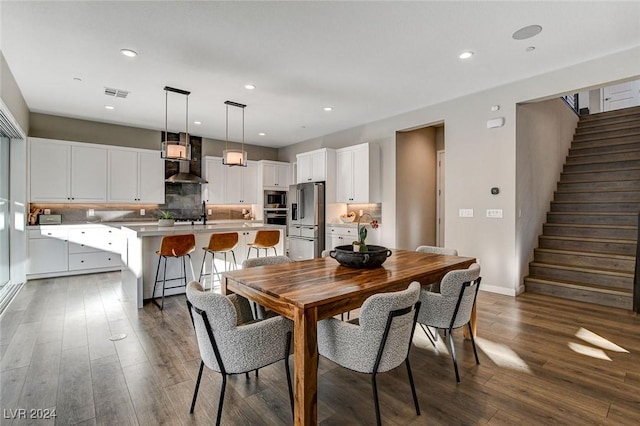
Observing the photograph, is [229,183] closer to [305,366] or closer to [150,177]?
[150,177]

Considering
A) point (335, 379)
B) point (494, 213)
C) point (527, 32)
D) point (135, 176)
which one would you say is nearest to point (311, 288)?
point (335, 379)

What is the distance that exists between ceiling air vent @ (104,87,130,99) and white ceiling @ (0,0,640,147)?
12cm

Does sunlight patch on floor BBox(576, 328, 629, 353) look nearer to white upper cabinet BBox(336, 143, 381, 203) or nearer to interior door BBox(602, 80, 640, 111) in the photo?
white upper cabinet BBox(336, 143, 381, 203)

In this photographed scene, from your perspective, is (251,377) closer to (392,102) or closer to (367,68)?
(367,68)

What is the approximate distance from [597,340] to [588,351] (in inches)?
13.0

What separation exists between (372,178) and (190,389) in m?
4.70

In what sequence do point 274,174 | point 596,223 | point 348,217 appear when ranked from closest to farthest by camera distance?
point 596,223, point 348,217, point 274,174

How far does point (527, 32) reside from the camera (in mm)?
3014

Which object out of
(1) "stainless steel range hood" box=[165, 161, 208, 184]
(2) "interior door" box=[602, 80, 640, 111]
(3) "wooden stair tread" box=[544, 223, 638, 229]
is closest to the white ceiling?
(1) "stainless steel range hood" box=[165, 161, 208, 184]

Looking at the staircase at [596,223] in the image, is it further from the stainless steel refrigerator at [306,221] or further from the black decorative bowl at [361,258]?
the stainless steel refrigerator at [306,221]

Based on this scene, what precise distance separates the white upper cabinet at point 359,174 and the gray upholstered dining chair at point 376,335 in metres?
4.31

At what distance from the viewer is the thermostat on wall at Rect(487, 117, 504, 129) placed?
434cm

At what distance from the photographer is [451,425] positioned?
1791mm

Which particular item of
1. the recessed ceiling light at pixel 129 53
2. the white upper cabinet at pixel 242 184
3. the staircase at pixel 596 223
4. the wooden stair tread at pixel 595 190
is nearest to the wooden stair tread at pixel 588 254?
the staircase at pixel 596 223
